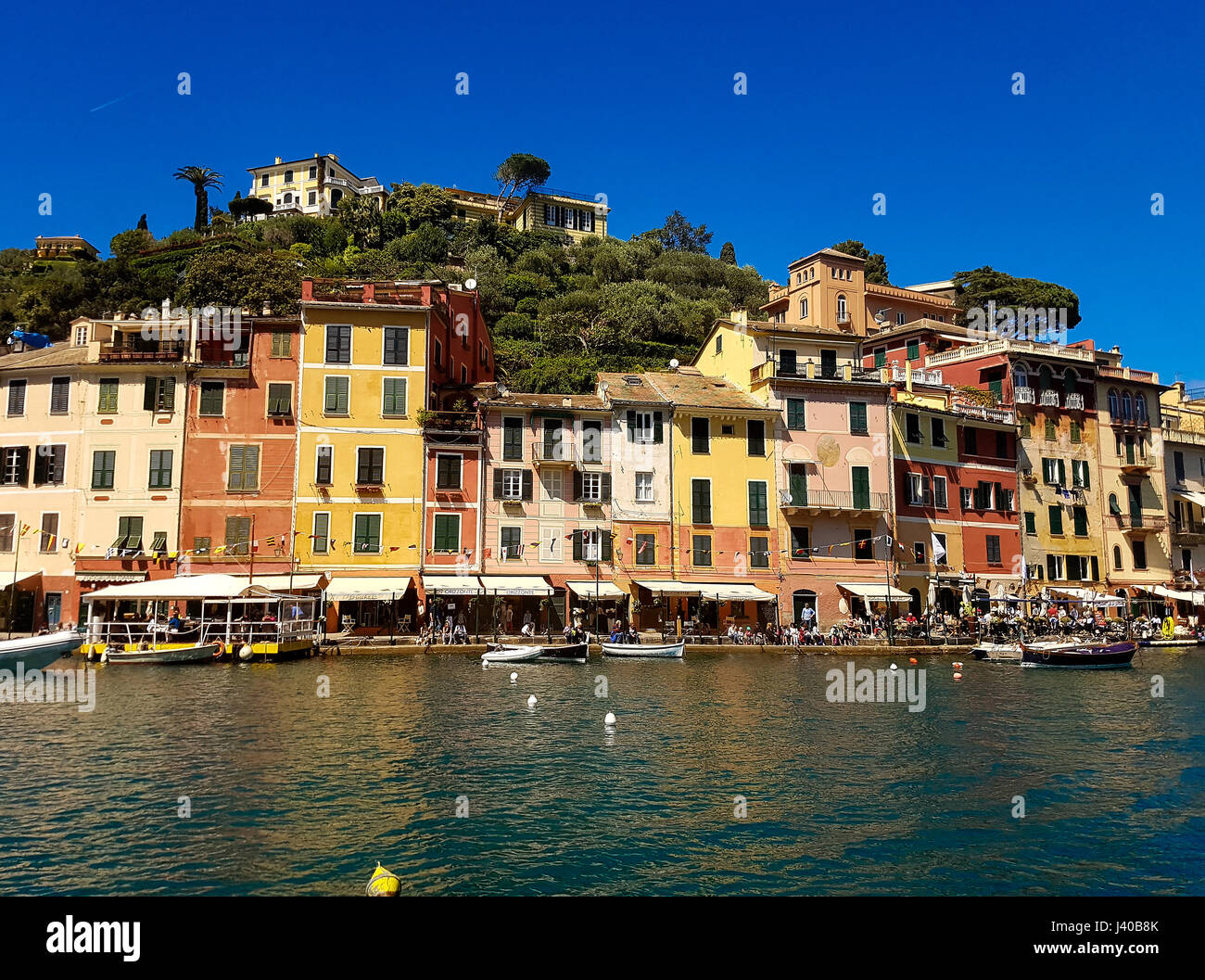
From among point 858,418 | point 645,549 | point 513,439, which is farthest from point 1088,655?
point 513,439

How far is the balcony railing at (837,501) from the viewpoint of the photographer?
47.3 metres

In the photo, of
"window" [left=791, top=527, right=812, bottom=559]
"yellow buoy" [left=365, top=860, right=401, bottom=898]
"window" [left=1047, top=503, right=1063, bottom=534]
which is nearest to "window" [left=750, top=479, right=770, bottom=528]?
"window" [left=791, top=527, right=812, bottom=559]

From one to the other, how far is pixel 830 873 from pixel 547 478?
3381cm

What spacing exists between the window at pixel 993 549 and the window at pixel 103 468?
152ft

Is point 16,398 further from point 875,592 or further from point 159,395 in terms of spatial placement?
point 875,592

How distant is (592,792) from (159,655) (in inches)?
981

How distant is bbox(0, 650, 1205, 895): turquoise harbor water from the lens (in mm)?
12891

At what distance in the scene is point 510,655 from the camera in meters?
36.8

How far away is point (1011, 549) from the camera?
52.9 m

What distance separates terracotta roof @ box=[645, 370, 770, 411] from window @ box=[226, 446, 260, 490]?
68.2 feet

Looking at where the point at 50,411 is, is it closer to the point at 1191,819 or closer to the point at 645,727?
the point at 645,727

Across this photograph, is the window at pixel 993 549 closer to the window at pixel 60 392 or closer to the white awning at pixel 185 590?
the white awning at pixel 185 590

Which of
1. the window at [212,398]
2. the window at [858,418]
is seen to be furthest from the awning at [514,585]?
the window at [858,418]

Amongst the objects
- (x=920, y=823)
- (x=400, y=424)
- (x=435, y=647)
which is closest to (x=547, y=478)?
(x=400, y=424)
